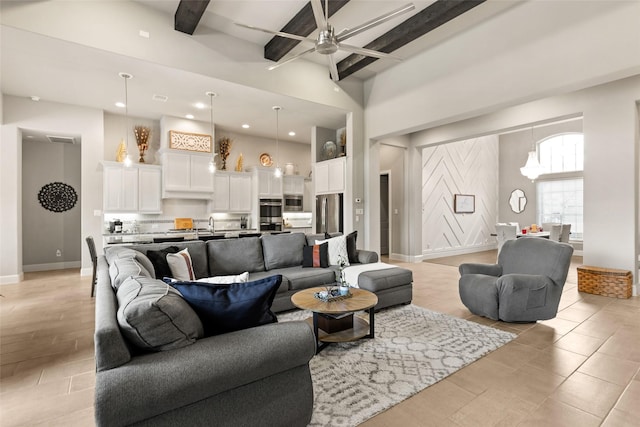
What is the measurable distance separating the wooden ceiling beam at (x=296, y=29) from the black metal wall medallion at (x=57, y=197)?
569 centimetres

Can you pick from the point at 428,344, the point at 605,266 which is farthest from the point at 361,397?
the point at 605,266

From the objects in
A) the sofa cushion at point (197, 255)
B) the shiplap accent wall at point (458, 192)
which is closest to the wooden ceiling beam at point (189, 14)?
the sofa cushion at point (197, 255)

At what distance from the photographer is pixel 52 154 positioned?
6957 mm

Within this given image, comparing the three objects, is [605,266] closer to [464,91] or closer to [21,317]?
[464,91]

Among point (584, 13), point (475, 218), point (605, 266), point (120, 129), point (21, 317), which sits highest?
point (584, 13)

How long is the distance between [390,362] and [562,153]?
9442mm

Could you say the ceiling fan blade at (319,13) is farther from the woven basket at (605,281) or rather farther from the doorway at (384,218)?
the doorway at (384,218)

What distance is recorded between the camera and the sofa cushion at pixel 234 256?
3840mm

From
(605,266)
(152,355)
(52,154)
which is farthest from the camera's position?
(52,154)

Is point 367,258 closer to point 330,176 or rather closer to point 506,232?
point 330,176

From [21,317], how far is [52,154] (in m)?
4.81

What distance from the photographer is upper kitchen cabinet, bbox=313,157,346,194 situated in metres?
6.50

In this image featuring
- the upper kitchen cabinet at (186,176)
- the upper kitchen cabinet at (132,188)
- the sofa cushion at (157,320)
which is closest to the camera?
the sofa cushion at (157,320)

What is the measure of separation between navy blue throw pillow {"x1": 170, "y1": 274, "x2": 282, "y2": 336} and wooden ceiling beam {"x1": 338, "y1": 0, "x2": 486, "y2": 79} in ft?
13.8
